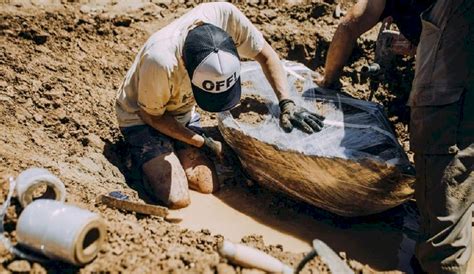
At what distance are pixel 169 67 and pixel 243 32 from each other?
2.35ft

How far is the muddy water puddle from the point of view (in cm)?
293

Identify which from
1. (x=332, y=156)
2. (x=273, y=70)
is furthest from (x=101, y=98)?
(x=332, y=156)

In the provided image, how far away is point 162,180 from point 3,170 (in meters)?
1.07

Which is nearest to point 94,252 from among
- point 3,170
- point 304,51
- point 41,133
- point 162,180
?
point 3,170

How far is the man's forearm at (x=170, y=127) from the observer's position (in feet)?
10.1

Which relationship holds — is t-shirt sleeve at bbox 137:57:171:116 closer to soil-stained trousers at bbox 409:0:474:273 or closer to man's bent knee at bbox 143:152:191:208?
man's bent knee at bbox 143:152:191:208

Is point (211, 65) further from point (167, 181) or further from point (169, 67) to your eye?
point (167, 181)

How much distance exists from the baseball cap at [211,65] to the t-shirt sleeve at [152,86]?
0.21 meters

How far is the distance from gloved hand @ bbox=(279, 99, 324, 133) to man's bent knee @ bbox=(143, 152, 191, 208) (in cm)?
89

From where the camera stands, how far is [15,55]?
12.1 feet

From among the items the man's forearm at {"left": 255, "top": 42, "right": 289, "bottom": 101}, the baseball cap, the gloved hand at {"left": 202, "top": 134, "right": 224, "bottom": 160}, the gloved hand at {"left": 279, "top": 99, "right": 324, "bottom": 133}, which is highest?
the baseball cap

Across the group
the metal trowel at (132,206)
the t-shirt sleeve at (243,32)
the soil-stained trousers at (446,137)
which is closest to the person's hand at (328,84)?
the t-shirt sleeve at (243,32)

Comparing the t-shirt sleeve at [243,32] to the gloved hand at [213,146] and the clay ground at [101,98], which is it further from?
the clay ground at [101,98]

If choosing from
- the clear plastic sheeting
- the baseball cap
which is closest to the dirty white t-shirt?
the baseball cap
